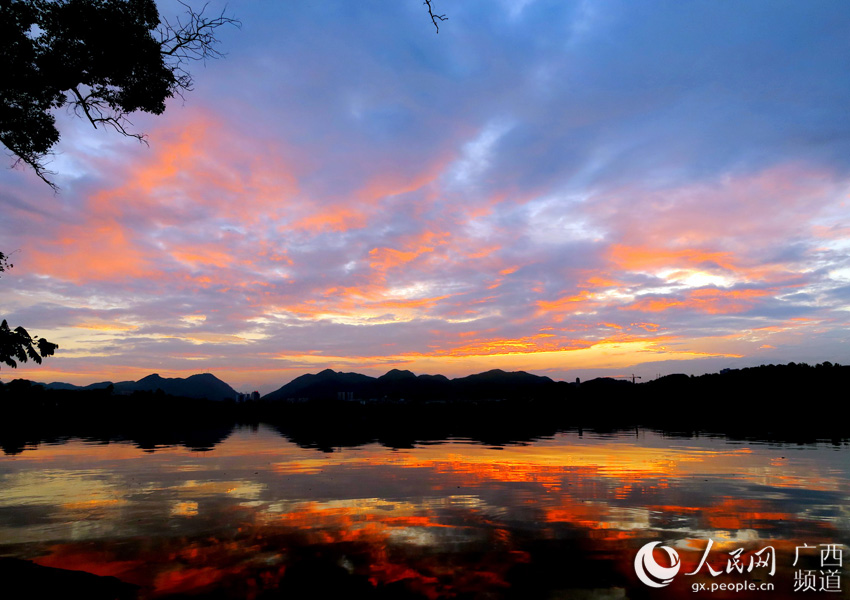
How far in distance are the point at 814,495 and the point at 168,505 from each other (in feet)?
71.1

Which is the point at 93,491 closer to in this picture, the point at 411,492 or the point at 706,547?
the point at 411,492

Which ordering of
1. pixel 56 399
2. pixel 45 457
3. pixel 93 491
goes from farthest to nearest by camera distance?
pixel 56 399 → pixel 45 457 → pixel 93 491

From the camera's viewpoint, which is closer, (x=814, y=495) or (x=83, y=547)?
(x=83, y=547)

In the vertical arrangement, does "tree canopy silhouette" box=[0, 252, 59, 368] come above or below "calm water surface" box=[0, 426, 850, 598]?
above

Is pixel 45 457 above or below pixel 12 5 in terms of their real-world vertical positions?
below

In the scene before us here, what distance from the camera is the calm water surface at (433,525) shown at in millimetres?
9031

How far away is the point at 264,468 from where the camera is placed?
2464cm

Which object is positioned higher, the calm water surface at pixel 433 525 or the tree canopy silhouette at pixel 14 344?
the tree canopy silhouette at pixel 14 344

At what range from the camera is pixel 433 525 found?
41.9 ft

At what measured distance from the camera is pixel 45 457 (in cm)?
2916

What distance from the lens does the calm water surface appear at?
9.03 meters

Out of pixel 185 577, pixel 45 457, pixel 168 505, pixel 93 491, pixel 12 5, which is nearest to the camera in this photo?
pixel 185 577

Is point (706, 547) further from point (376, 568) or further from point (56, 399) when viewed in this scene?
point (56, 399)

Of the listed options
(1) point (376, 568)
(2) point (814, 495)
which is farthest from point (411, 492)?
(2) point (814, 495)
